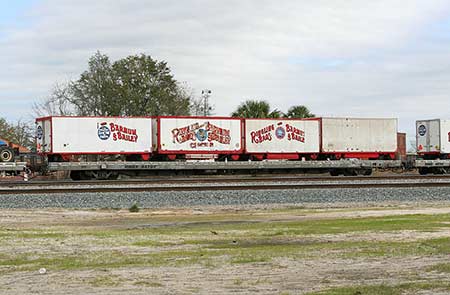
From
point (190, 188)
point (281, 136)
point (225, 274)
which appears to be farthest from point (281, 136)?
point (225, 274)

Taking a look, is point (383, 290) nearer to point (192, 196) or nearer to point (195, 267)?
point (195, 267)

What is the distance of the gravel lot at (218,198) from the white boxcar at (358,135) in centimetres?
1700

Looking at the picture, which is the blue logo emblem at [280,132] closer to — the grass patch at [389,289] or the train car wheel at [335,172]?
the train car wheel at [335,172]

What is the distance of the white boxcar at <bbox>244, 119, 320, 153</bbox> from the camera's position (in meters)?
37.7

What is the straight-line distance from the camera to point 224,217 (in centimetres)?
1531

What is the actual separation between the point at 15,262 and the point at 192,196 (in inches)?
464

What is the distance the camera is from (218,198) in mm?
19969

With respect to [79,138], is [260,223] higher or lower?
lower

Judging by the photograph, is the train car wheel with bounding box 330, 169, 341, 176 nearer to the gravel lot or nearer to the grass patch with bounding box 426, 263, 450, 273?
the gravel lot

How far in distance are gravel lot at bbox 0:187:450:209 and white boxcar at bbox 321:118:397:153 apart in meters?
17.0

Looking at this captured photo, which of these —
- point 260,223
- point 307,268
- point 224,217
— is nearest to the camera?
point 307,268

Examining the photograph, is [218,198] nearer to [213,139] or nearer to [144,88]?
[213,139]

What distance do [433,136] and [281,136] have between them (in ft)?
32.9

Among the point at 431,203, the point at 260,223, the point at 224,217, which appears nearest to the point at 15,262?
the point at 260,223
